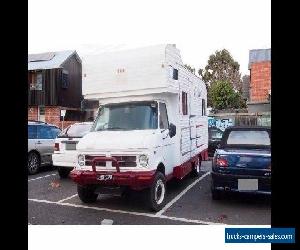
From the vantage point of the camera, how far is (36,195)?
8094 millimetres

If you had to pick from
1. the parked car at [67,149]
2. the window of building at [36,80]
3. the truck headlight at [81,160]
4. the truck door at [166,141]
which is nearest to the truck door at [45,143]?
the parked car at [67,149]

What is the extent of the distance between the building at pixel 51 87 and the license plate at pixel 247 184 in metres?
22.7

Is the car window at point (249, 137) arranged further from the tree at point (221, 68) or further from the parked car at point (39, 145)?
the tree at point (221, 68)

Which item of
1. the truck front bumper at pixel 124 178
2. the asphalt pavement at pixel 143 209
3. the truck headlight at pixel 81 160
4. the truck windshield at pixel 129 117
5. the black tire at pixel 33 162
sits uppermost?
the truck windshield at pixel 129 117

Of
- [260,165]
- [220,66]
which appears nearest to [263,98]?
[220,66]

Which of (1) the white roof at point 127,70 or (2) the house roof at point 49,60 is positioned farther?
(2) the house roof at point 49,60

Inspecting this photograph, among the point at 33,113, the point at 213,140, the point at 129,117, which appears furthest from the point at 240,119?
the point at 129,117

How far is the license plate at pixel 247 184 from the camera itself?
6672 mm

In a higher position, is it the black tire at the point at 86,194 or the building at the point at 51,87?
the building at the point at 51,87

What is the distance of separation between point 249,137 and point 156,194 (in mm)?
2590

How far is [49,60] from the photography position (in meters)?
29.4

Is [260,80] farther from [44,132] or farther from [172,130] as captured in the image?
[172,130]
